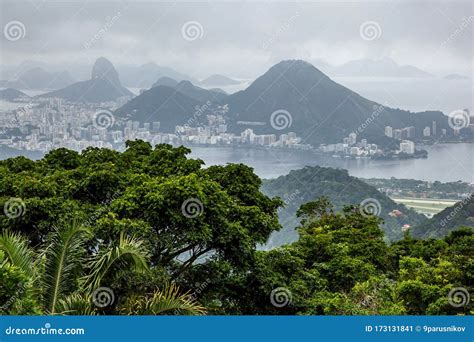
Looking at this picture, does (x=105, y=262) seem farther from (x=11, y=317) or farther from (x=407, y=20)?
(x=407, y=20)

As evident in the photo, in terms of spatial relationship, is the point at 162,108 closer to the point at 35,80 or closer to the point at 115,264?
the point at 35,80

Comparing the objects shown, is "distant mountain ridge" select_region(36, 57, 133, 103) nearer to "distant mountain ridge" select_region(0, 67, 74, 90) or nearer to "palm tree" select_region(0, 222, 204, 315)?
"distant mountain ridge" select_region(0, 67, 74, 90)

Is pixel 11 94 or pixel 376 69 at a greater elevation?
pixel 376 69

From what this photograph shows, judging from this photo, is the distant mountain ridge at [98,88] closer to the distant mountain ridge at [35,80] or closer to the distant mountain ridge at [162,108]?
the distant mountain ridge at [35,80]

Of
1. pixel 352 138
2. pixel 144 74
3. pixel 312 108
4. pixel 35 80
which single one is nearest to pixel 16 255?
pixel 352 138

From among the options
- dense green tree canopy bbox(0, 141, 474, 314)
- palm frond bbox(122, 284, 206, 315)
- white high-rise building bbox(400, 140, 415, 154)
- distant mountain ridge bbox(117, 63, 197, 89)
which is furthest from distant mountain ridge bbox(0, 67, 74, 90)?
palm frond bbox(122, 284, 206, 315)
